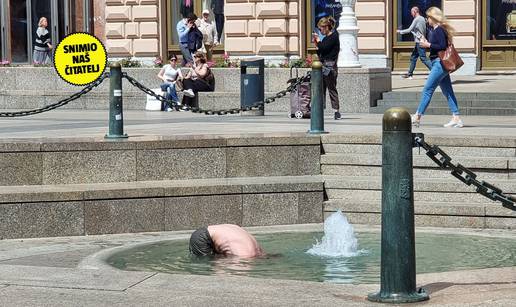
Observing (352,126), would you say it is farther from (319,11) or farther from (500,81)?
(319,11)

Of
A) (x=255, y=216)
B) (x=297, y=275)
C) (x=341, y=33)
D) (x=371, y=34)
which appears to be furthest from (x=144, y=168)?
(x=371, y=34)

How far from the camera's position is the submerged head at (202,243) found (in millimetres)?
10531

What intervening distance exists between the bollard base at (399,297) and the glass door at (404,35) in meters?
23.9

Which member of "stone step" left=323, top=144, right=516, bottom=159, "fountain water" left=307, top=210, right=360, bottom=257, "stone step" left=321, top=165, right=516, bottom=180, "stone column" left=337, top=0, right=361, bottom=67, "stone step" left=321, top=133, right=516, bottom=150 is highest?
"stone column" left=337, top=0, right=361, bottom=67

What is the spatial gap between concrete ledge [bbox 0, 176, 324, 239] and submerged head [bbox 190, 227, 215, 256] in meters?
1.93

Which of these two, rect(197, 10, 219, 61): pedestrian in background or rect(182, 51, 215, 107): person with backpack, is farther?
rect(197, 10, 219, 61): pedestrian in background

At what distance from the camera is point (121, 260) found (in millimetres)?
10172

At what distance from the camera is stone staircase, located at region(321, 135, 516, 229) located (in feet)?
40.8

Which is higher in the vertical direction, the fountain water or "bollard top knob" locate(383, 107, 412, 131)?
"bollard top knob" locate(383, 107, 412, 131)

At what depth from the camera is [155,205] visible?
40.8 feet

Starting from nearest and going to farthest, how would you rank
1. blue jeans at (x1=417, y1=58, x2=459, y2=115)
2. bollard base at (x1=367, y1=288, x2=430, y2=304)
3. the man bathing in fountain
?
bollard base at (x1=367, y1=288, x2=430, y2=304), the man bathing in fountain, blue jeans at (x1=417, y1=58, x2=459, y2=115)

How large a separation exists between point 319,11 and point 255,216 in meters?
19.9

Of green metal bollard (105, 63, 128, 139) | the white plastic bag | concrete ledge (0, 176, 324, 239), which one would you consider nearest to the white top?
the white plastic bag

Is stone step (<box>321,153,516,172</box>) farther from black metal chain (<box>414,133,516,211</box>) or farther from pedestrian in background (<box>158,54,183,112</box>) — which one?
pedestrian in background (<box>158,54,183,112</box>)
